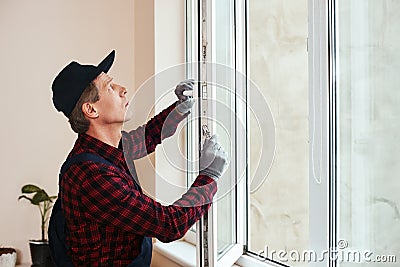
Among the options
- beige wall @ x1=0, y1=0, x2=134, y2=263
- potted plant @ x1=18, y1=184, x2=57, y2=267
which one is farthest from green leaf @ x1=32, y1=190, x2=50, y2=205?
beige wall @ x1=0, y1=0, x2=134, y2=263

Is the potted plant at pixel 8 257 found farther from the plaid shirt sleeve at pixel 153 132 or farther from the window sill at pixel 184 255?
the plaid shirt sleeve at pixel 153 132

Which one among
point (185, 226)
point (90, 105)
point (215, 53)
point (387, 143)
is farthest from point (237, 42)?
point (387, 143)

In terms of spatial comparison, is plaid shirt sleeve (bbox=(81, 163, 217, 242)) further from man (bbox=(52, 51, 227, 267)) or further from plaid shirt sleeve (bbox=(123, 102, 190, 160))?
plaid shirt sleeve (bbox=(123, 102, 190, 160))

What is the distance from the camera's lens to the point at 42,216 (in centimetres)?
285

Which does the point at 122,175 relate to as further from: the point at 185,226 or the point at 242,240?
the point at 242,240

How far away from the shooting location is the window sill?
2.33 m

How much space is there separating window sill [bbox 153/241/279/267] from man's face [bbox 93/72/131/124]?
0.67 meters

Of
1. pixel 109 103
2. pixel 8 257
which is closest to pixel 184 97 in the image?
pixel 109 103

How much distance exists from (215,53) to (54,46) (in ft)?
3.87

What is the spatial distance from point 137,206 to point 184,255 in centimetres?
81

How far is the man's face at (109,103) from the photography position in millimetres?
2078

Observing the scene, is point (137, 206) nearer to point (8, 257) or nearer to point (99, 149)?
point (99, 149)

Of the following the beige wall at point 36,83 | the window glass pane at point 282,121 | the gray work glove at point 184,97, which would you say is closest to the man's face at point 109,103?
the gray work glove at point 184,97

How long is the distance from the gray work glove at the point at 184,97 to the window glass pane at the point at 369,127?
595 millimetres
